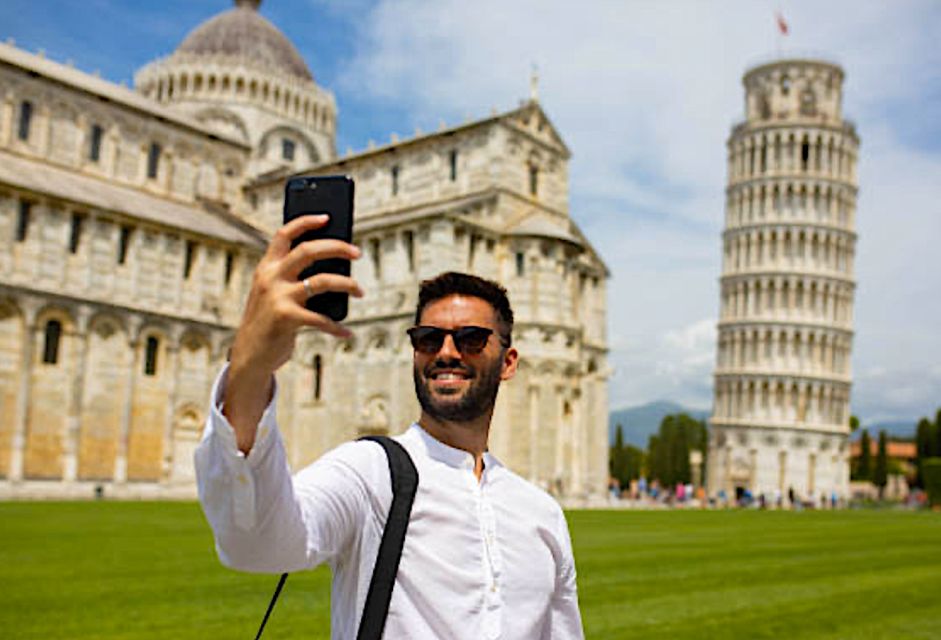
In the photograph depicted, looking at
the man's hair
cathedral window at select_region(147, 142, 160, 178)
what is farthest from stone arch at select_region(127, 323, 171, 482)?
the man's hair

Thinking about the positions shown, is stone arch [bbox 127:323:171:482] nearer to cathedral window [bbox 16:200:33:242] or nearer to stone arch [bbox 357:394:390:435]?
cathedral window [bbox 16:200:33:242]

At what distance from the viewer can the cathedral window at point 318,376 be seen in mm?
44594

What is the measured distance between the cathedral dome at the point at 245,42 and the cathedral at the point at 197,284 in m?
7.32

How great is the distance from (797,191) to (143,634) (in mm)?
69859

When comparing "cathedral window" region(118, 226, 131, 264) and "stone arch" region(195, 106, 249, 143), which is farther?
"stone arch" region(195, 106, 249, 143)

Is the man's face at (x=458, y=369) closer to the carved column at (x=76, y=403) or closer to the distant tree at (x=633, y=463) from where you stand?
the carved column at (x=76, y=403)

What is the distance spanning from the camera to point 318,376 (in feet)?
147

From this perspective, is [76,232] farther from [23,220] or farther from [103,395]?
[103,395]

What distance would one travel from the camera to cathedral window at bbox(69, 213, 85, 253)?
38.4 metres

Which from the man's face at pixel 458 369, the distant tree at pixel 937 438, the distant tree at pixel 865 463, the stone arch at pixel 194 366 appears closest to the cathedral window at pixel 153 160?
the stone arch at pixel 194 366

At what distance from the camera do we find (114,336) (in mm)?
39000

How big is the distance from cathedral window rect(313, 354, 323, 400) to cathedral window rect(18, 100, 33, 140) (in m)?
17.1

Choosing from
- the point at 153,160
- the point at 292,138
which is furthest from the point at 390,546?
the point at 292,138

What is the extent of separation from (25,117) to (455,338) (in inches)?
1796
